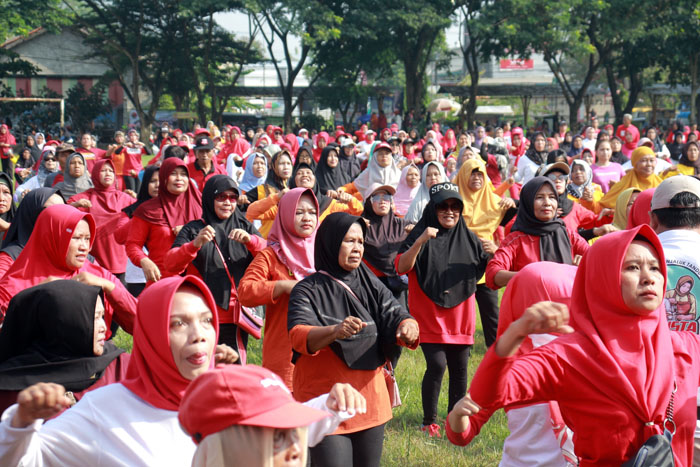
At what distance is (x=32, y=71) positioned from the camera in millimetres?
39125

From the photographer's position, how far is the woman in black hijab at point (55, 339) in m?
3.50

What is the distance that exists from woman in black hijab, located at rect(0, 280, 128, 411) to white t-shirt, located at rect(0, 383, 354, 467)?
2.38 feet

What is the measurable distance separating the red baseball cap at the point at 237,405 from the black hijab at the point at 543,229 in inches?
150

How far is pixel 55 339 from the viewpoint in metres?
3.53

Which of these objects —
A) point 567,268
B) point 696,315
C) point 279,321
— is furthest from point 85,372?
point 696,315

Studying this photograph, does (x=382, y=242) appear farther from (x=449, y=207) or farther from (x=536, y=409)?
(x=536, y=409)

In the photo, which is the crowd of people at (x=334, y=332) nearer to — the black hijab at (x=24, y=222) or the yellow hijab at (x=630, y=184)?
the black hijab at (x=24, y=222)

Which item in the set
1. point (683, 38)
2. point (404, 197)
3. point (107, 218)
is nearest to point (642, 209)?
point (404, 197)

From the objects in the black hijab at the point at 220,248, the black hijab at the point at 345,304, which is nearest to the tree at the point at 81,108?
the black hijab at the point at 220,248

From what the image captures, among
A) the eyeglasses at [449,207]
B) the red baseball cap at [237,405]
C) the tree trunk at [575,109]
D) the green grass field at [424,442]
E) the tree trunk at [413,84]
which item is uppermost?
the tree trunk at [413,84]

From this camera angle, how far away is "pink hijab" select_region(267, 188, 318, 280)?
5.09m

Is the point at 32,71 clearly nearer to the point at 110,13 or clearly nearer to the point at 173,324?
the point at 110,13

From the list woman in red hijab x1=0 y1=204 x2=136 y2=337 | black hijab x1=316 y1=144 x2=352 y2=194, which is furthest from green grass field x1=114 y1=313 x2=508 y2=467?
black hijab x1=316 y1=144 x2=352 y2=194

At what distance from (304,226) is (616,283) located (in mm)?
2608
